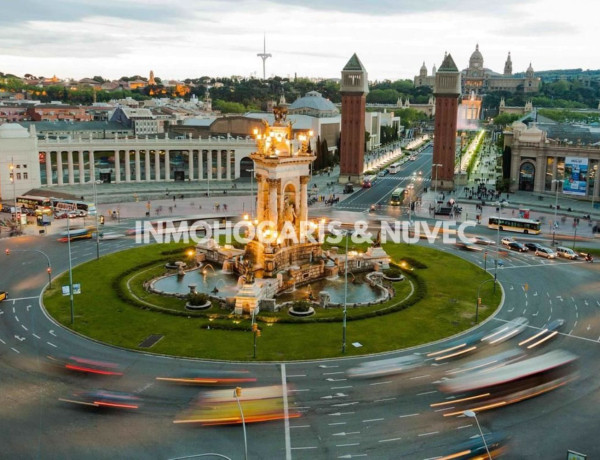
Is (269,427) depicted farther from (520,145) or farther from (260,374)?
(520,145)

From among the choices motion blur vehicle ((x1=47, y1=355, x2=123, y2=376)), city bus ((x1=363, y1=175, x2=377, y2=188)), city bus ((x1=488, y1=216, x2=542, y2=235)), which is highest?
city bus ((x1=363, y1=175, x2=377, y2=188))

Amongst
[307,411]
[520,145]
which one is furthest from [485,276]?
[520,145]

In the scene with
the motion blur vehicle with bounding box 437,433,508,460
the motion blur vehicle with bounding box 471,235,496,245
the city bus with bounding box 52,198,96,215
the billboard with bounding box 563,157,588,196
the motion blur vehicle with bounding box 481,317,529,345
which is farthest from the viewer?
the billboard with bounding box 563,157,588,196

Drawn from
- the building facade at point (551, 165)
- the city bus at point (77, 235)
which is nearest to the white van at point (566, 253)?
the building facade at point (551, 165)

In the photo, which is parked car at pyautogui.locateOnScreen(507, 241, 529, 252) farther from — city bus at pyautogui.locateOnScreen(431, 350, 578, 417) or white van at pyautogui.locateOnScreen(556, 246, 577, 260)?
city bus at pyautogui.locateOnScreen(431, 350, 578, 417)

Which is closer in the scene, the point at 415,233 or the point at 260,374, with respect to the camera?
the point at 260,374

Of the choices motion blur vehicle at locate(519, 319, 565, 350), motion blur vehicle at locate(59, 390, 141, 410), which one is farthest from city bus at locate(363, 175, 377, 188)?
motion blur vehicle at locate(59, 390, 141, 410)
